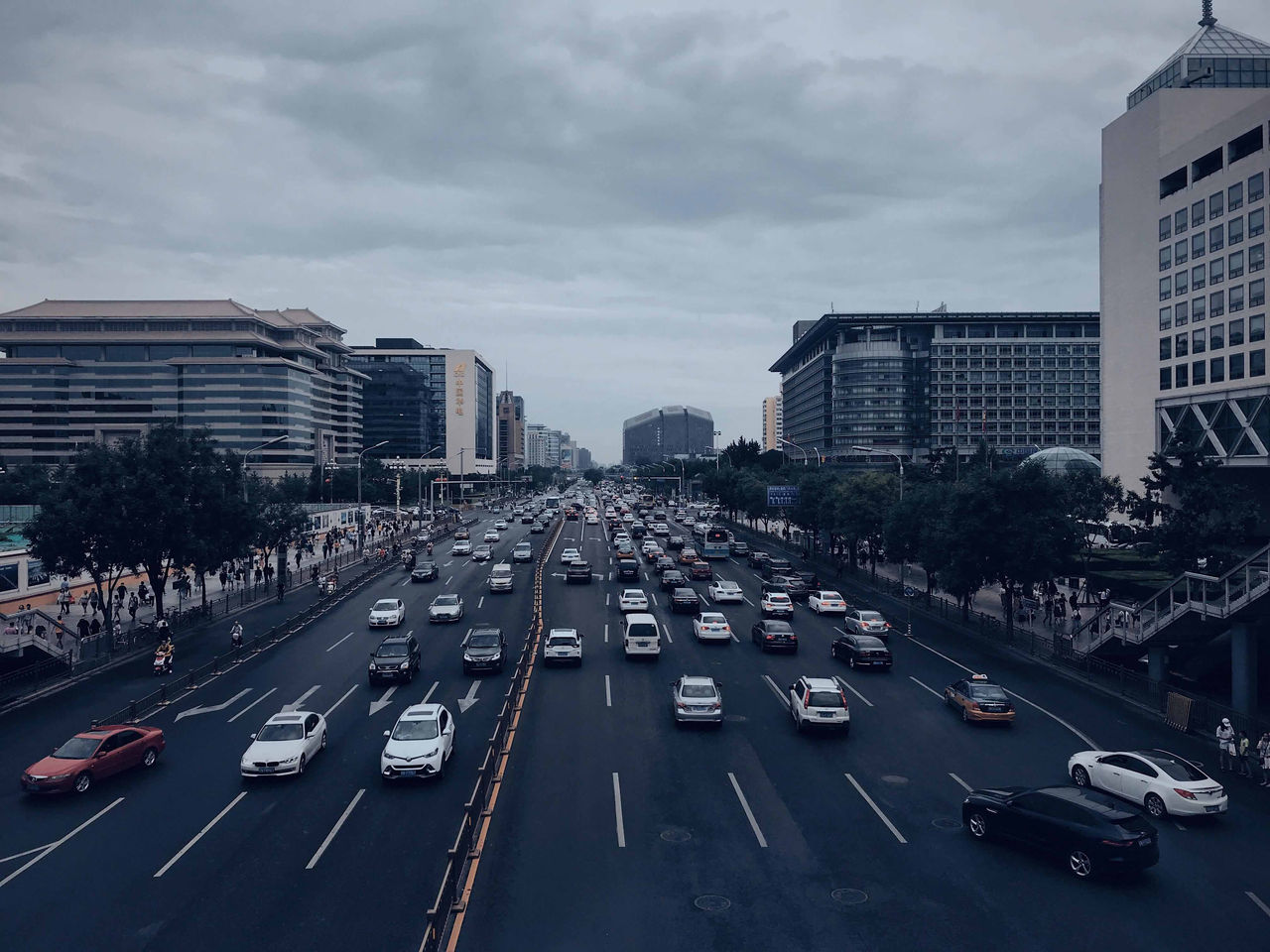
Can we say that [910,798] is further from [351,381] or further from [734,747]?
[351,381]

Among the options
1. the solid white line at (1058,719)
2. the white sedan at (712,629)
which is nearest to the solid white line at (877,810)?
the solid white line at (1058,719)

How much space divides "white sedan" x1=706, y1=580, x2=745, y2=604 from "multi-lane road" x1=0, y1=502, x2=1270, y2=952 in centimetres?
2155

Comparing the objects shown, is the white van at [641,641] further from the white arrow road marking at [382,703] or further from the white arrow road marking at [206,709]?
the white arrow road marking at [206,709]

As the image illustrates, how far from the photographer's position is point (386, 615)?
42.4 meters

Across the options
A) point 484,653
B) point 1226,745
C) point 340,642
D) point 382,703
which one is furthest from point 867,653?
point 340,642

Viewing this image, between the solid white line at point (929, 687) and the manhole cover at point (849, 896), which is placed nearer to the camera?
the manhole cover at point (849, 896)

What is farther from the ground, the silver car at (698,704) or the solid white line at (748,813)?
the silver car at (698,704)

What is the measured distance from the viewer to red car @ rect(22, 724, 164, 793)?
19.8 meters

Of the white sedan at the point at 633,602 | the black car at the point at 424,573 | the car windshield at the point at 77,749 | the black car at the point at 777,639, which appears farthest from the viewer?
the black car at the point at 424,573

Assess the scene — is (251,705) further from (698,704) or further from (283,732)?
(698,704)

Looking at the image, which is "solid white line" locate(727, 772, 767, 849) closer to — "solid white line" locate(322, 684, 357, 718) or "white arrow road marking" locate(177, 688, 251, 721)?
"solid white line" locate(322, 684, 357, 718)

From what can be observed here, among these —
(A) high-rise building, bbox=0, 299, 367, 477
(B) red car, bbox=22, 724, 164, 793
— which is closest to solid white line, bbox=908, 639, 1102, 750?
(B) red car, bbox=22, 724, 164, 793

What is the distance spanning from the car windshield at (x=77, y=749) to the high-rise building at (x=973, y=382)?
152 m

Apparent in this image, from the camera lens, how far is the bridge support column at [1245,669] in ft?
96.1
